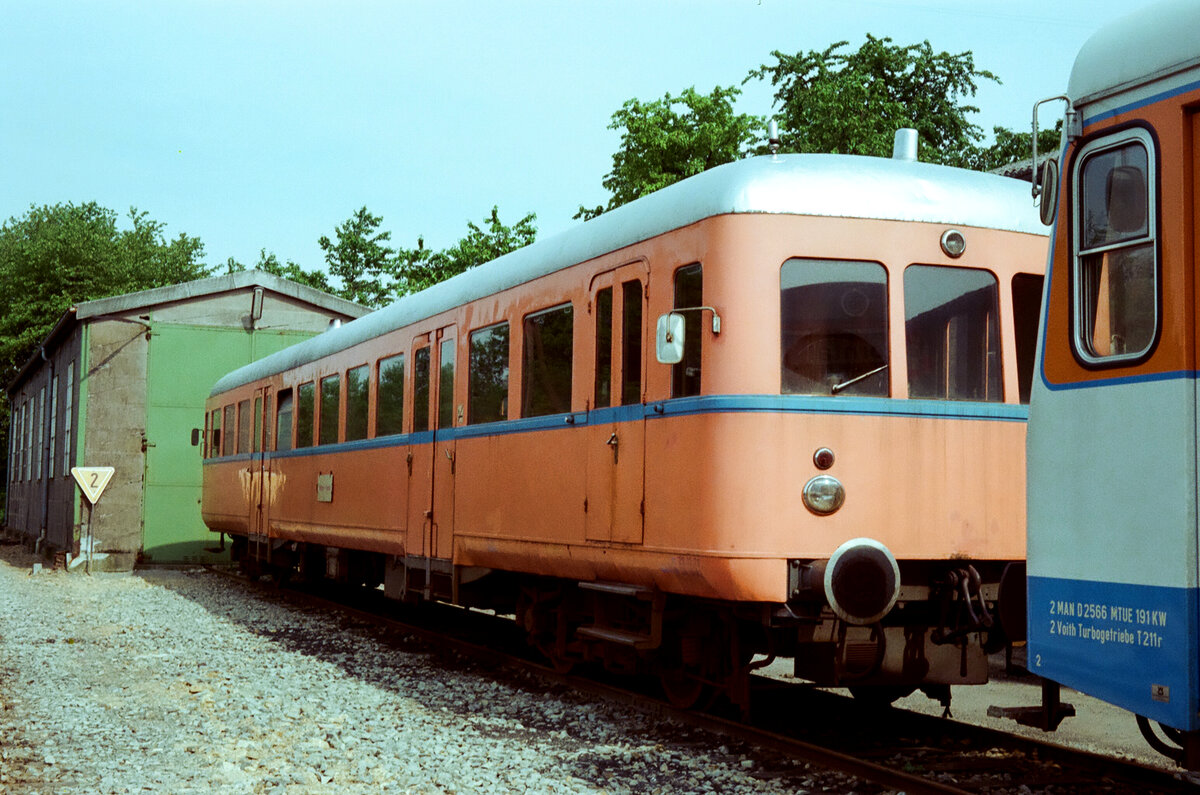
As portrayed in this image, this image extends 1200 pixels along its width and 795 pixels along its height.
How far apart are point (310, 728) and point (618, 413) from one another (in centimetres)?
276

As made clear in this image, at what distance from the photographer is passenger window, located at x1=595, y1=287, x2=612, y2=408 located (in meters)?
8.67

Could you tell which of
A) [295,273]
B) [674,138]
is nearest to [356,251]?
[295,273]

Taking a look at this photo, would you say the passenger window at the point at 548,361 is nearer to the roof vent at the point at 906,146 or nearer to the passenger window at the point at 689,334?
the passenger window at the point at 689,334

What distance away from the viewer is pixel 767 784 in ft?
22.1

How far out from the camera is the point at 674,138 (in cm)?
3338

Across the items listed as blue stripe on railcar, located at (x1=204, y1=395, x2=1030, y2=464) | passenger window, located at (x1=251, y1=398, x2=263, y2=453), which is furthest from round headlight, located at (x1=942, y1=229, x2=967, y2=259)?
passenger window, located at (x1=251, y1=398, x2=263, y2=453)

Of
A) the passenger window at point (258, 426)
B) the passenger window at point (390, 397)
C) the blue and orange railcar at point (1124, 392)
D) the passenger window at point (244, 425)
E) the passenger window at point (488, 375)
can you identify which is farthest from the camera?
the passenger window at point (244, 425)

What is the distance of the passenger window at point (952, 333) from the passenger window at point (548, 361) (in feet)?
8.34

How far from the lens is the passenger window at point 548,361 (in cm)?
926

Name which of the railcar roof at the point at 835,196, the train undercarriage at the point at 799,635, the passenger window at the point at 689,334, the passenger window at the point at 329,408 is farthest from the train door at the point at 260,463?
the passenger window at the point at 689,334

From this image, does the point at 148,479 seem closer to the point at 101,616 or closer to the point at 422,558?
the point at 101,616

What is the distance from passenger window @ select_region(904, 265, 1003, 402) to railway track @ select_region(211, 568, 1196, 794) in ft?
6.47

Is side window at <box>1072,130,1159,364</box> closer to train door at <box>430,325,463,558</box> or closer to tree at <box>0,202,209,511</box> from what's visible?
train door at <box>430,325,463,558</box>

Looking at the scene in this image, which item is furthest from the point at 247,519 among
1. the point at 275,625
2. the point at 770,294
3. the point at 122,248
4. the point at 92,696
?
the point at 122,248
